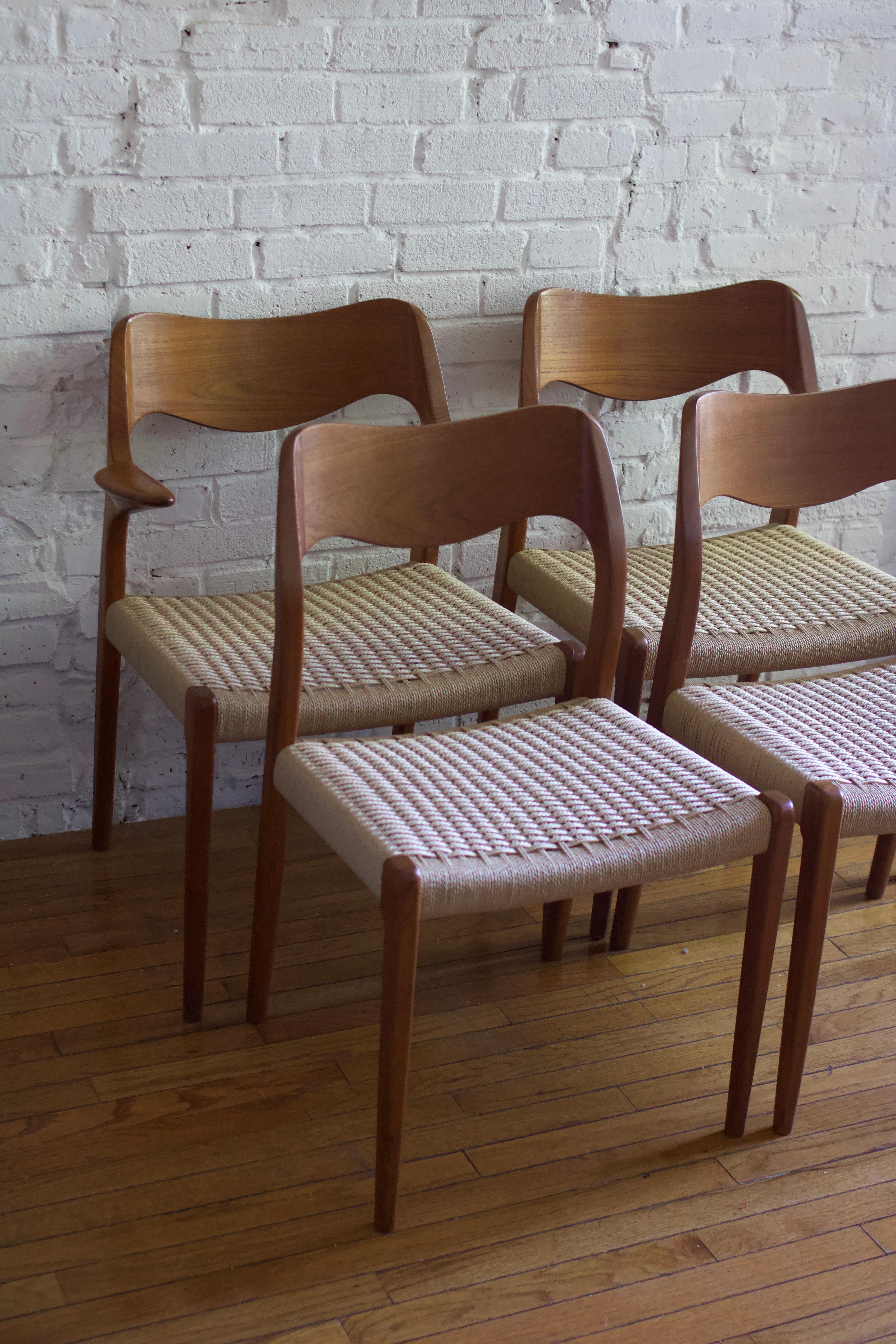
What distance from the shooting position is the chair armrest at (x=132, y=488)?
164cm

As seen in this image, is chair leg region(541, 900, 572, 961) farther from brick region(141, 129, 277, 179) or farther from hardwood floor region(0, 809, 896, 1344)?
brick region(141, 129, 277, 179)

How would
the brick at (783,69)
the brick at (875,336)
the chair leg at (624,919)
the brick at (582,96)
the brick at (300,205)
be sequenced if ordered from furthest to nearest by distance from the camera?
the brick at (875,336)
the brick at (783,69)
the brick at (582,96)
the brick at (300,205)
the chair leg at (624,919)

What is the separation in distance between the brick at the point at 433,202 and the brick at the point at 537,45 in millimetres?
167

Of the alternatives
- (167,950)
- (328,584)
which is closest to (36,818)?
(167,950)

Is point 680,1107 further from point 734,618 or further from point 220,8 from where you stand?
point 220,8

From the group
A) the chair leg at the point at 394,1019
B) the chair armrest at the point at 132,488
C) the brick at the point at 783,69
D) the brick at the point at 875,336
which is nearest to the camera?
the chair leg at the point at 394,1019

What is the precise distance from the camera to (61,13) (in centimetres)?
178

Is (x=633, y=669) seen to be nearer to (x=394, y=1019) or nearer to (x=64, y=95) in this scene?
(x=394, y=1019)

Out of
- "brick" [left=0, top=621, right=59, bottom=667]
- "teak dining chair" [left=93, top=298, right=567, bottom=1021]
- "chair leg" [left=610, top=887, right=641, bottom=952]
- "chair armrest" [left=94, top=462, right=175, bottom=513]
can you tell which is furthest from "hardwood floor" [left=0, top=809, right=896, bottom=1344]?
"chair armrest" [left=94, top=462, right=175, bottom=513]

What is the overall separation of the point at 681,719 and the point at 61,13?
3.83 ft

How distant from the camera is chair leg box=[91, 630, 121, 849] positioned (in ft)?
6.41

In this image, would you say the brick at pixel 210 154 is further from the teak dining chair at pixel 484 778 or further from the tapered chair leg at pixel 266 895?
the tapered chair leg at pixel 266 895

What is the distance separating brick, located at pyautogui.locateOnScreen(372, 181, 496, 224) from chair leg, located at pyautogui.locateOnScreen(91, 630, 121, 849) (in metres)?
0.73

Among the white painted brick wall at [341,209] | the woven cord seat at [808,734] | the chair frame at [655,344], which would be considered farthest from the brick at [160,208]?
the woven cord seat at [808,734]
